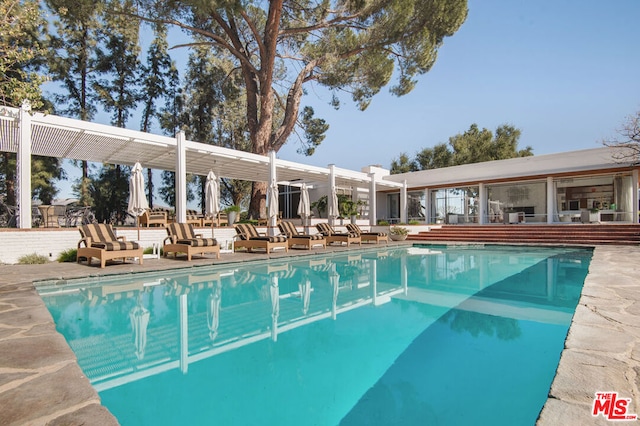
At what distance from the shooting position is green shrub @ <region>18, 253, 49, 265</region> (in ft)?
27.1

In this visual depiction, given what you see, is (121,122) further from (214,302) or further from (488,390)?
(488,390)

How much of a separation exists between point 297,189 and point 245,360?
71.3 ft

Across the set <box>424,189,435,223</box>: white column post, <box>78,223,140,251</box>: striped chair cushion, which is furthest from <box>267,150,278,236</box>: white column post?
<box>424,189,435,223</box>: white column post

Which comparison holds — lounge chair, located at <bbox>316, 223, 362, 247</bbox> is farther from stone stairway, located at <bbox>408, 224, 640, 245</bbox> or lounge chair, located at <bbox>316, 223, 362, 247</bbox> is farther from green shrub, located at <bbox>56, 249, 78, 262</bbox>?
green shrub, located at <bbox>56, 249, 78, 262</bbox>

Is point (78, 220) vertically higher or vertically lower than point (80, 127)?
lower

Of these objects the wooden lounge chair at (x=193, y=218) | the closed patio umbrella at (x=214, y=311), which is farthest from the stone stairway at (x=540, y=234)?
the closed patio umbrella at (x=214, y=311)

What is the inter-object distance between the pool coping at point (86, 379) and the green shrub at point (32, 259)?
4900mm

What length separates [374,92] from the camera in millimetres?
20109

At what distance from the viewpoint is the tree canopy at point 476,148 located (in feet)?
105

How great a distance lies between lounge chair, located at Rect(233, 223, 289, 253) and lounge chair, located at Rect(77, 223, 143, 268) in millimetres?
3870

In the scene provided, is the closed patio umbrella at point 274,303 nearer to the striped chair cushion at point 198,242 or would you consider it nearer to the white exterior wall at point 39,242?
the striped chair cushion at point 198,242

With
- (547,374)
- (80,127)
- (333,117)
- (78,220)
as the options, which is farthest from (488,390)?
(333,117)

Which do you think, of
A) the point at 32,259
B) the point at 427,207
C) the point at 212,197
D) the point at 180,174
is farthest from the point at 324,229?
the point at 427,207

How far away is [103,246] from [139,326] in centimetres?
472
